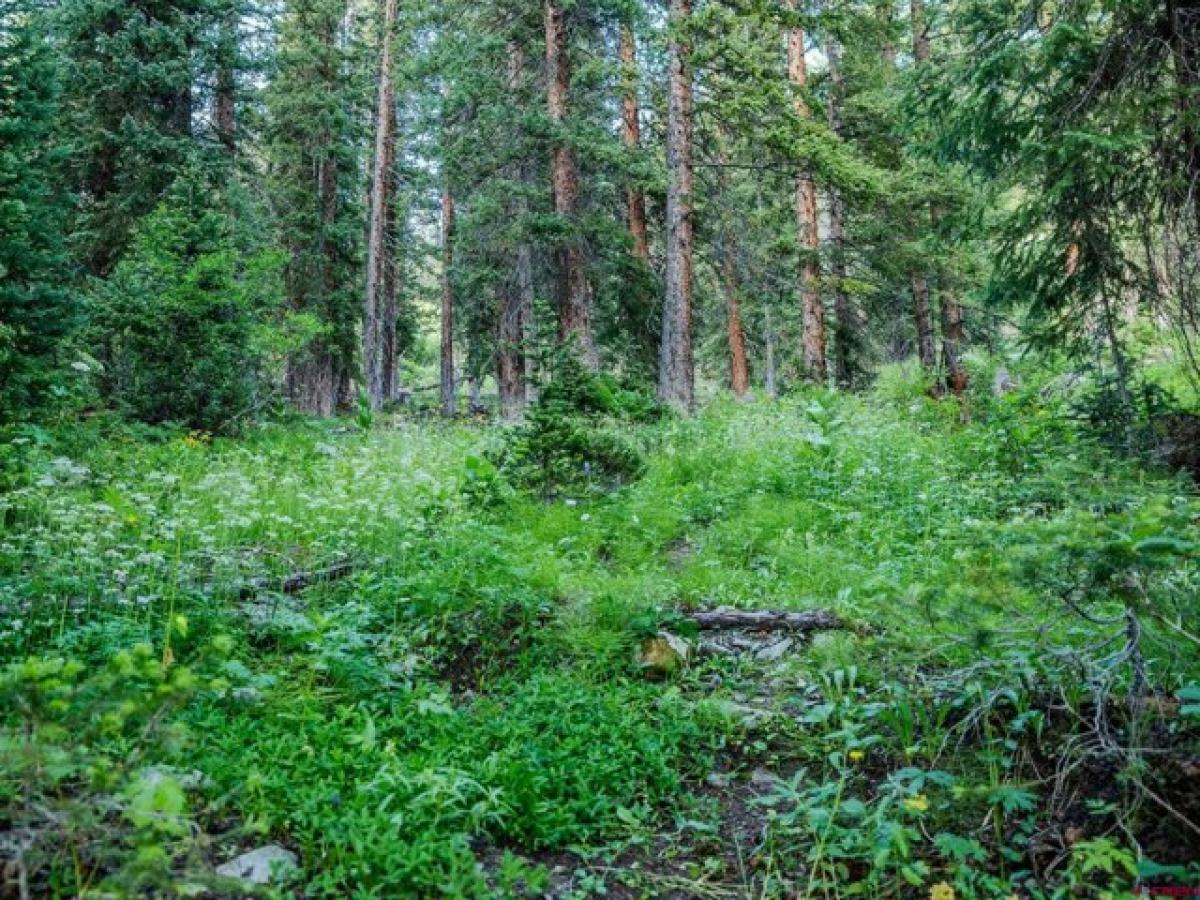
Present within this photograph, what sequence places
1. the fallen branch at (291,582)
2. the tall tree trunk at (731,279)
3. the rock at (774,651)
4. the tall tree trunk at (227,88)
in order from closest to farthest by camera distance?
1. the rock at (774,651)
2. the fallen branch at (291,582)
3. the tall tree trunk at (731,279)
4. the tall tree trunk at (227,88)

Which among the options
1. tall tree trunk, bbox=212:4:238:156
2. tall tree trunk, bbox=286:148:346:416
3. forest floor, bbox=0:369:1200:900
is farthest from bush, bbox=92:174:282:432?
tall tree trunk, bbox=286:148:346:416

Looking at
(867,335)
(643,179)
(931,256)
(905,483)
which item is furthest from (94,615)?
(867,335)

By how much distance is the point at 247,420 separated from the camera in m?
11.9

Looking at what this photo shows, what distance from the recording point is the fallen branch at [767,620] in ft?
16.4

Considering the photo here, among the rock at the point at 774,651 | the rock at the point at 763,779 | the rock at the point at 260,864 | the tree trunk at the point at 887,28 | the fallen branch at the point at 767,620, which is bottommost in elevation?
the rock at the point at 763,779

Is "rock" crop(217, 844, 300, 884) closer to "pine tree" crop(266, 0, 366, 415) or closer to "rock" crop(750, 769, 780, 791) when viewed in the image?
"rock" crop(750, 769, 780, 791)

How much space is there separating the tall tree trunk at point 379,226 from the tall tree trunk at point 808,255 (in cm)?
902

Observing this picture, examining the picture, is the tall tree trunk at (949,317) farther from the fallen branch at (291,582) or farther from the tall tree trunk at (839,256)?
the fallen branch at (291,582)

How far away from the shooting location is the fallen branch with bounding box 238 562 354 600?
4.90m

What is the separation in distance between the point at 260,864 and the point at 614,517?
4796mm

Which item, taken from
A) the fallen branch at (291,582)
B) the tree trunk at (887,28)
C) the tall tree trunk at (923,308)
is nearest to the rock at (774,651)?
the fallen branch at (291,582)

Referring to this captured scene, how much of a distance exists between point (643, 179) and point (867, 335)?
11563mm

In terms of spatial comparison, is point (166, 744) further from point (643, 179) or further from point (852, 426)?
point (643, 179)

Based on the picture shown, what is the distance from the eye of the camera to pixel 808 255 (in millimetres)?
15461
